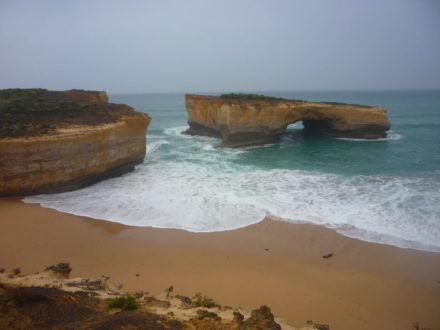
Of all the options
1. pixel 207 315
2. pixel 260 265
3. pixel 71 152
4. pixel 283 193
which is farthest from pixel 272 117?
pixel 207 315

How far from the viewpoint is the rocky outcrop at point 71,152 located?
1298cm

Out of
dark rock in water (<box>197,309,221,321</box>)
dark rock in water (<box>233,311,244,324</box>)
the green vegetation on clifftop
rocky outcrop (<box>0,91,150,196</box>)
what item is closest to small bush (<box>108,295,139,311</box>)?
dark rock in water (<box>197,309,221,321</box>)

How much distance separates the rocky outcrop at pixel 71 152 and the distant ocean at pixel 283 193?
1.87 feet

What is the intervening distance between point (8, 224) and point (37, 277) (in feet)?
20.4

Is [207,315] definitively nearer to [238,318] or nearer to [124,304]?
[238,318]

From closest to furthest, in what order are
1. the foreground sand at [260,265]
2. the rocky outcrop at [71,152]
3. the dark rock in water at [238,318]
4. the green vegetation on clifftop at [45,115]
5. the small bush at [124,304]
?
the dark rock in water at [238,318], the small bush at [124,304], the foreground sand at [260,265], the rocky outcrop at [71,152], the green vegetation on clifftop at [45,115]

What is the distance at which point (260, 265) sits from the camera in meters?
8.57

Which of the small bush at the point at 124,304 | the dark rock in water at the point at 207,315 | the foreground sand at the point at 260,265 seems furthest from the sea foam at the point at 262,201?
the dark rock in water at the point at 207,315

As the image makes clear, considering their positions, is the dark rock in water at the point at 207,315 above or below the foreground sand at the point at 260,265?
above

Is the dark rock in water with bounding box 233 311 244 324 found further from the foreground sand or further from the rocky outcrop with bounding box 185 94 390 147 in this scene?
the rocky outcrop with bounding box 185 94 390 147

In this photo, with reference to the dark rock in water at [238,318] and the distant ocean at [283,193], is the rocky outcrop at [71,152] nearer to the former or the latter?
the distant ocean at [283,193]

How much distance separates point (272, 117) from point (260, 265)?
688 inches

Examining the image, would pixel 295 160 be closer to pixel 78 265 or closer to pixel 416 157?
pixel 416 157

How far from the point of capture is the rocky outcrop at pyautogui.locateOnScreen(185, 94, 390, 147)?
2397 cm
